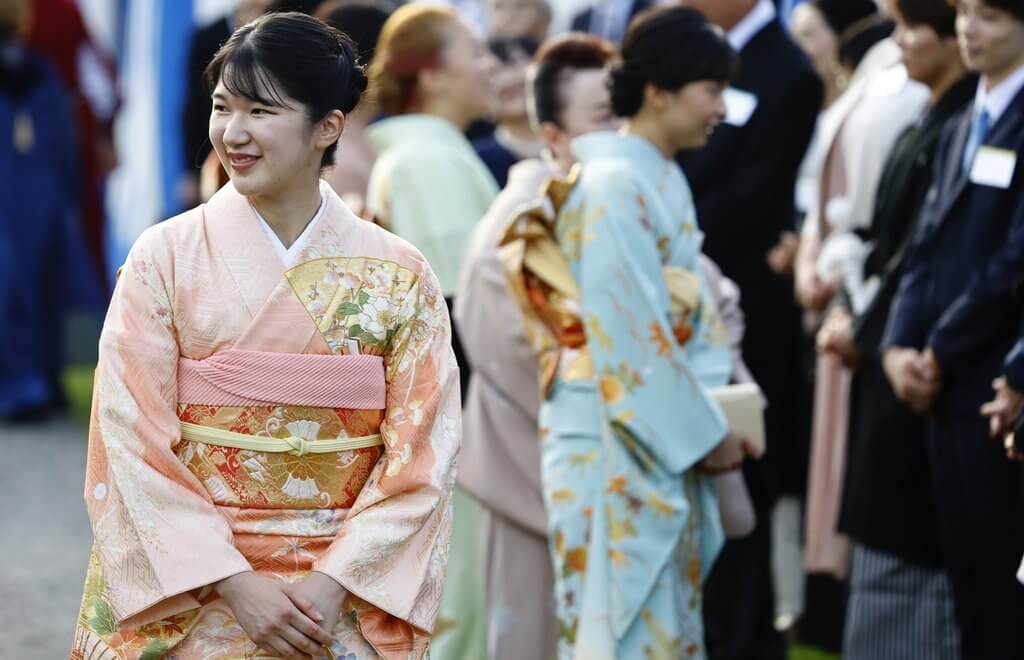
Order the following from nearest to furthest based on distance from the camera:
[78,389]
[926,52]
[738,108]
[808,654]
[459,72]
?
1. [926,52]
2. [459,72]
3. [738,108]
4. [808,654]
5. [78,389]

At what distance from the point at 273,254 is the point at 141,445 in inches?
15.3

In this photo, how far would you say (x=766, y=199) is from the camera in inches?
212

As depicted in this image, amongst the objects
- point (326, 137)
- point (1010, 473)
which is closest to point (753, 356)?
point (1010, 473)

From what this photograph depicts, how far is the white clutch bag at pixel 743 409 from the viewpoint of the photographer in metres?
4.12

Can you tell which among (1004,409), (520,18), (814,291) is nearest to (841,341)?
(814,291)

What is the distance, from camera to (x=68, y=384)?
1049cm

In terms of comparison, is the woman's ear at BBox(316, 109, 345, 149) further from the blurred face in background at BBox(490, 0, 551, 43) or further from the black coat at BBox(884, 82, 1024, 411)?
the blurred face in background at BBox(490, 0, 551, 43)

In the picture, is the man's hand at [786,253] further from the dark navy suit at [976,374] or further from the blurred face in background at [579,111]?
the dark navy suit at [976,374]

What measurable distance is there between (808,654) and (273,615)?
335cm

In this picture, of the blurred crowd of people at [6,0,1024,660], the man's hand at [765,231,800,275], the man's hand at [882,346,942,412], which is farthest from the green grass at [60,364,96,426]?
the man's hand at [882,346,942,412]

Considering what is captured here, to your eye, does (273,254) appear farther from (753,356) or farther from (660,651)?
(753,356)

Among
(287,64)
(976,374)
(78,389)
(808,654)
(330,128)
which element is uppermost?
(287,64)

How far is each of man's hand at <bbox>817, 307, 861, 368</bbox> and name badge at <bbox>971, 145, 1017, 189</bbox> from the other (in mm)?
800

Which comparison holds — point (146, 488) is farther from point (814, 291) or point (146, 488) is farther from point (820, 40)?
point (820, 40)
